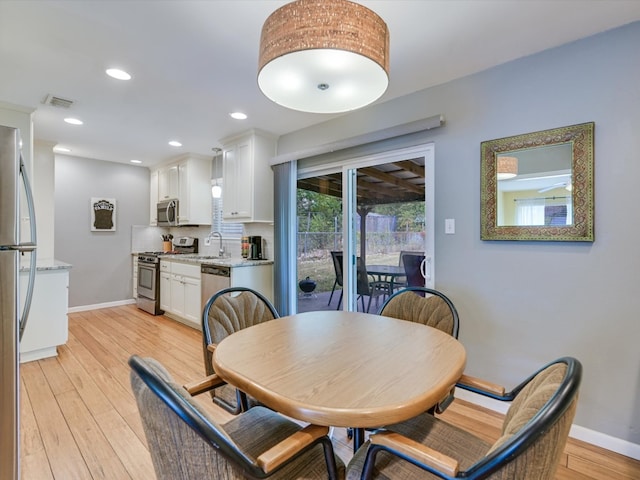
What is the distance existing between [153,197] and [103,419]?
14.1 ft

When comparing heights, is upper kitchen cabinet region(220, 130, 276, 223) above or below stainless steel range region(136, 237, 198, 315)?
above

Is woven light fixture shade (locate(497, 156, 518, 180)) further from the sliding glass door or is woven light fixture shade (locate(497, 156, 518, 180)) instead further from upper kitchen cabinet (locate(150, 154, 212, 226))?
upper kitchen cabinet (locate(150, 154, 212, 226))

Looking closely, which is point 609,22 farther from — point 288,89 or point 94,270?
point 94,270

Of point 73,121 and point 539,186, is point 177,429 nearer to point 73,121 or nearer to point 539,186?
point 539,186

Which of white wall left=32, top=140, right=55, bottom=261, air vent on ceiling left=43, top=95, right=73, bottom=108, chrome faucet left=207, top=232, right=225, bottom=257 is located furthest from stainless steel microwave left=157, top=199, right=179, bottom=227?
air vent on ceiling left=43, top=95, right=73, bottom=108

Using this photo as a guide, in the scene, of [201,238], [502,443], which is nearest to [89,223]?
[201,238]

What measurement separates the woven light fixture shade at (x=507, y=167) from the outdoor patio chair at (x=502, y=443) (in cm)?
153

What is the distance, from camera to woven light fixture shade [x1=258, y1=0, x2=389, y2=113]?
1155 mm

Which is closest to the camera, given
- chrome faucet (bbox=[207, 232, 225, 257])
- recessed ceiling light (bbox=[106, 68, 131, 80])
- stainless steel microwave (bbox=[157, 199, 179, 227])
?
recessed ceiling light (bbox=[106, 68, 131, 80])

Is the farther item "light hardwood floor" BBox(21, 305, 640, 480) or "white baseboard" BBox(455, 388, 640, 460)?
"white baseboard" BBox(455, 388, 640, 460)

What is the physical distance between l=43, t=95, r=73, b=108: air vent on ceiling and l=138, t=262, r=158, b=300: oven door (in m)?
2.44

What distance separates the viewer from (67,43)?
204 cm

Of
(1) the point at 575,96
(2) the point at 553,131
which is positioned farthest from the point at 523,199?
(1) the point at 575,96

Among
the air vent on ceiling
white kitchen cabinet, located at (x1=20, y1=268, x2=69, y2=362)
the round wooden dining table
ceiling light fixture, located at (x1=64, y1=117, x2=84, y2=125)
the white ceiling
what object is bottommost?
white kitchen cabinet, located at (x1=20, y1=268, x2=69, y2=362)
